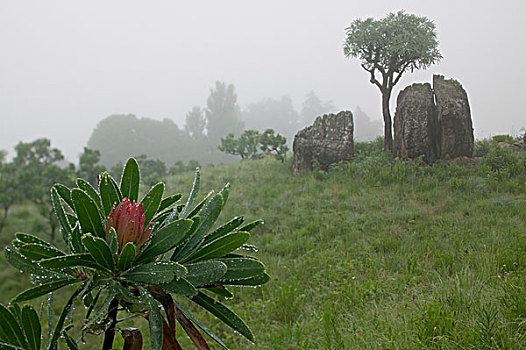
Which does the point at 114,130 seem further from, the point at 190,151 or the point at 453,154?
the point at 453,154

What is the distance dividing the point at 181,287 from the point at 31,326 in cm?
28

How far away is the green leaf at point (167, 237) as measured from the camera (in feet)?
1.83

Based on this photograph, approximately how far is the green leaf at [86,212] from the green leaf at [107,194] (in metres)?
0.06

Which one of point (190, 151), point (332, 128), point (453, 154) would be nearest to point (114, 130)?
point (190, 151)

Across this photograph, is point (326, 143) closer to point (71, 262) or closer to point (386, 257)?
point (386, 257)

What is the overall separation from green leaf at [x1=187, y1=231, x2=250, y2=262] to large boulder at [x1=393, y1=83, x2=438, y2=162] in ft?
24.8

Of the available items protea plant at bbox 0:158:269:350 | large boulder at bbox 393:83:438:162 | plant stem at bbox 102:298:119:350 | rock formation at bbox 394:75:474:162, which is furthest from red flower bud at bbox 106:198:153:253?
large boulder at bbox 393:83:438:162

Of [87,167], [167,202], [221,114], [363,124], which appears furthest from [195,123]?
[167,202]

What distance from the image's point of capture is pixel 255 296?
3604mm

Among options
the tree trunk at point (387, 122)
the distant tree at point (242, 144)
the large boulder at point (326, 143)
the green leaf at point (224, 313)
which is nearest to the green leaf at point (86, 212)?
the green leaf at point (224, 313)

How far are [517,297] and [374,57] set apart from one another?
8087 mm

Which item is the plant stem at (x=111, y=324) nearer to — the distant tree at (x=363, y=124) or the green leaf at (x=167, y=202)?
the green leaf at (x=167, y=202)

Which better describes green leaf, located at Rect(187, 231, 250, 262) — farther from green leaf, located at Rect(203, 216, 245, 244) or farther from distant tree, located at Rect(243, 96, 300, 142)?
distant tree, located at Rect(243, 96, 300, 142)

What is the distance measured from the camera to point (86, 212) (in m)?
0.56
